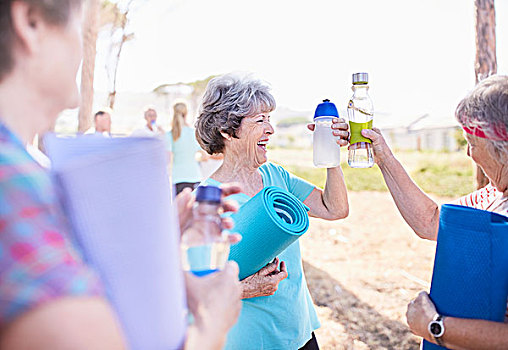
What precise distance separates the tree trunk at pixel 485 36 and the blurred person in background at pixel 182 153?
344 centimetres

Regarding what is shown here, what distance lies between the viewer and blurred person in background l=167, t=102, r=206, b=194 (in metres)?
5.32

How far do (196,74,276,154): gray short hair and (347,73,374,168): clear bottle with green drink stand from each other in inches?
15.7

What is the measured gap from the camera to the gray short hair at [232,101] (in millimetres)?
1998

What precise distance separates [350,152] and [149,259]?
4.59ft

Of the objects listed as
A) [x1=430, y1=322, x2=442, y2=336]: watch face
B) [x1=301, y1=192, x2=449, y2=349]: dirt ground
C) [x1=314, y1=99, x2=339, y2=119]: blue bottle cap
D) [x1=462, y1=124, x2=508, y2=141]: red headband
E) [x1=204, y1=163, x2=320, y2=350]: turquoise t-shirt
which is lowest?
[x1=301, y1=192, x2=449, y2=349]: dirt ground

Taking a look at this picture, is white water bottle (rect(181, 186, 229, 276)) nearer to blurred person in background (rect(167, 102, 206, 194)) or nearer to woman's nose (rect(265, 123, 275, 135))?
woman's nose (rect(265, 123, 275, 135))

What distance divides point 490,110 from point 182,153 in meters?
4.33

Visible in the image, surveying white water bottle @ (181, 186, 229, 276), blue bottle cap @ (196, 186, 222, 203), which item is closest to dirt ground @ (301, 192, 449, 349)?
white water bottle @ (181, 186, 229, 276)

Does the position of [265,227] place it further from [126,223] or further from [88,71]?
[88,71]

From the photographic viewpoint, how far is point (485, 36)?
4.67m

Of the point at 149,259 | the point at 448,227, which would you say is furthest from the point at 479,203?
the point at 149,259

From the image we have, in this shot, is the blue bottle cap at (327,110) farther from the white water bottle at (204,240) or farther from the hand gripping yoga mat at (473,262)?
the white water bottle at (204,240)

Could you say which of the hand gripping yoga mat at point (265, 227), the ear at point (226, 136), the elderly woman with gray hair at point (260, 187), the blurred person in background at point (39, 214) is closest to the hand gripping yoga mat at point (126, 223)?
the blurred person in background at point (39, 214)

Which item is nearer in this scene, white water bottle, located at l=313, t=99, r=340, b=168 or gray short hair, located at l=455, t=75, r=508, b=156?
gray short hair, located at l=455, t=75, r=508, b=156
